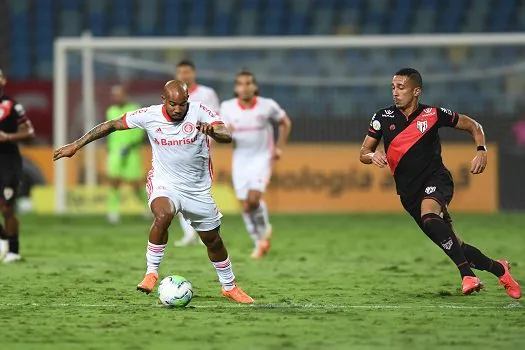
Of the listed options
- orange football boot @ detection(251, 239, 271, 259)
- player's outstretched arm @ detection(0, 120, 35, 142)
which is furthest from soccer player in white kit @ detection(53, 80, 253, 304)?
orange football boot @ detection(251, 239, 271, 259)

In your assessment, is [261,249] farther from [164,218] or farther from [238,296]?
[164,218]

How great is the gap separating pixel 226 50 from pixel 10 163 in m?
9.09

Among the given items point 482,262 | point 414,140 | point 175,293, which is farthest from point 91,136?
point 482,262

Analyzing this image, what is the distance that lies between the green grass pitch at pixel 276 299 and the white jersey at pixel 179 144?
1.01 metres

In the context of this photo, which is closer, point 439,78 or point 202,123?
point 202,123

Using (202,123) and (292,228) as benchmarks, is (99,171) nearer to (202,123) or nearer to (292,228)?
(292,228)

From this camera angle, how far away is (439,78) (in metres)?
21.1

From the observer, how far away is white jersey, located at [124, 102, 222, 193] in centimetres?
934

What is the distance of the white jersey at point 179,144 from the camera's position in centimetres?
934

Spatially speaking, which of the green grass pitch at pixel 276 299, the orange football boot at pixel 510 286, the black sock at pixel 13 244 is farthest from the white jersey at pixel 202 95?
the orange football boot at pixel 510 286

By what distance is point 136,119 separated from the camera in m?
9.46

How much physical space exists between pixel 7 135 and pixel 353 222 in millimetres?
8693

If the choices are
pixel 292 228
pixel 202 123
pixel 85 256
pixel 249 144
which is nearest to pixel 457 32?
pixel 292 228

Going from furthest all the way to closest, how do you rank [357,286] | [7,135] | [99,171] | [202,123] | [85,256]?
[99,171]
[85,256]
[7,135]
[357,286]
[202,123]
